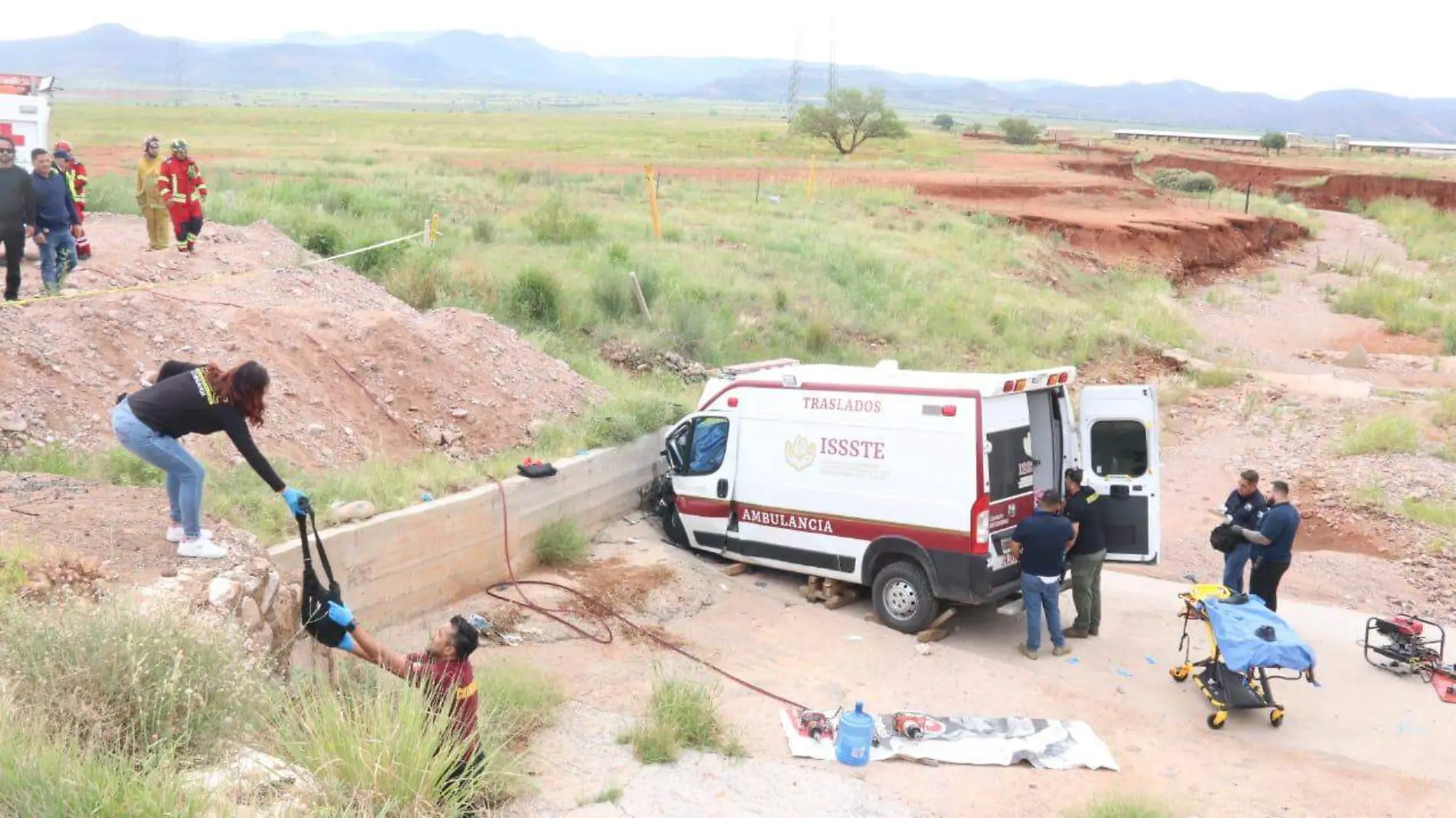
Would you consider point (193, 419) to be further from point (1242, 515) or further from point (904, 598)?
point (1242, 515)

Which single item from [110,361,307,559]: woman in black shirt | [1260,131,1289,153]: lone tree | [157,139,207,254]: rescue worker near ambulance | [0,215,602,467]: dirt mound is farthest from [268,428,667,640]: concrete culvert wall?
[1260,131,1289,153]: lone tree

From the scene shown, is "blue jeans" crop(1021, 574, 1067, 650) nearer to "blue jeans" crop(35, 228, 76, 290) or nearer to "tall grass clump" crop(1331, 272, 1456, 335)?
"blue jeans" crop(35, 228, 76, 290)

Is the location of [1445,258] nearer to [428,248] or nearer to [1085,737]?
[428,248]

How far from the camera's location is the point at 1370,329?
95.8 feet

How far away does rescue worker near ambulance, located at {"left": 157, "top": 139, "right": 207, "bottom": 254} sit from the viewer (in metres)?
14.7

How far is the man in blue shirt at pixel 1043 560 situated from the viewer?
10.1 m

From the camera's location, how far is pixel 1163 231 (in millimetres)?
35938

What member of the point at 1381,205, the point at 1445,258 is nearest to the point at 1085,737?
the point at 1445,258

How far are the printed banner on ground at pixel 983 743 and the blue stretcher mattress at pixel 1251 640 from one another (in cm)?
135

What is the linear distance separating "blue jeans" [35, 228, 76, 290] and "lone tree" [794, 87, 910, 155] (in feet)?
203

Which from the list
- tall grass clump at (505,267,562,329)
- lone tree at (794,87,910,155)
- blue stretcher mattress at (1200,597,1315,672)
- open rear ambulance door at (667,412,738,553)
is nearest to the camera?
blue stretcher mattress at (1200,597,1315,672)

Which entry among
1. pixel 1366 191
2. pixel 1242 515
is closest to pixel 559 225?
pixel 1242 515

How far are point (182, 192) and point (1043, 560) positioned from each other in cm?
1168

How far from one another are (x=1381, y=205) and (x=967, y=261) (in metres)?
36.1
